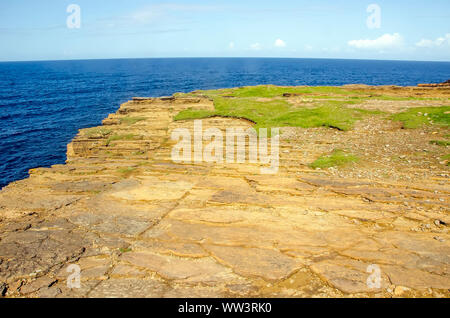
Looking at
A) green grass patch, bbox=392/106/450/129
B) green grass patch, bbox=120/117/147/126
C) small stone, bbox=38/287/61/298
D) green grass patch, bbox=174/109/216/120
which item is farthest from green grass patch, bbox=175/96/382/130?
small stone, bbox=38/287/61/298

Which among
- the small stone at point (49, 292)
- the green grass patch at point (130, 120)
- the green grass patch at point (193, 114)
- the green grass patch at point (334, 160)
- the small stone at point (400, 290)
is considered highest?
the green grass patch at point (193, 114)

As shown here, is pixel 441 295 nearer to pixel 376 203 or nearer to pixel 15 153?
pixel 376 203

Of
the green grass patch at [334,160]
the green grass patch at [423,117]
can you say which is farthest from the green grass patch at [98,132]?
the green grass patch at [423,117]

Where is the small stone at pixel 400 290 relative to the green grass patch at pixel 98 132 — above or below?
below

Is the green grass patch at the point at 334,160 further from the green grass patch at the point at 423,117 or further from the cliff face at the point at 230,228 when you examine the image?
the green grass patch at the point at 423,117

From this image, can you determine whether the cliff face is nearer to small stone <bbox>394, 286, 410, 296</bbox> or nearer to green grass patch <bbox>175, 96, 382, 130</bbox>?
small stone <bbox>394, 286, 410, 296</bbox>
